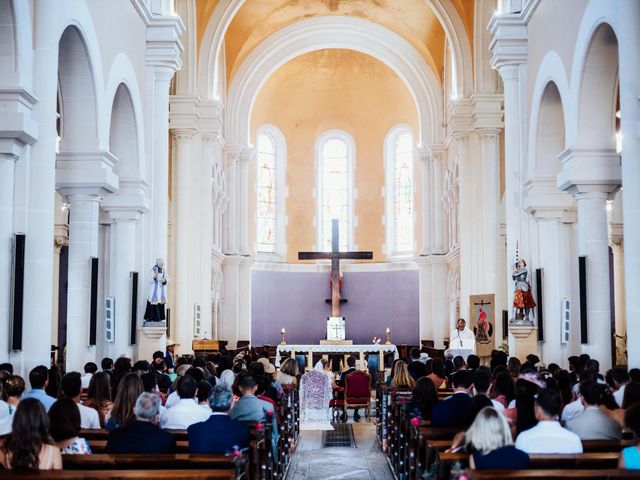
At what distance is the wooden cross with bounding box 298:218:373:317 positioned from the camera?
26.5m

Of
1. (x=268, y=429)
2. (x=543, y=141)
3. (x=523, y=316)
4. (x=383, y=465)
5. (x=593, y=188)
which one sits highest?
(x=543, y=141)

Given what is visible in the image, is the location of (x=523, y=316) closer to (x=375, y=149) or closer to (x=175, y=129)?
(x=175, y=129)

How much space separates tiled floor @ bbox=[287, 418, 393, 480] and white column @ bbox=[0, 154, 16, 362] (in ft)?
11.5

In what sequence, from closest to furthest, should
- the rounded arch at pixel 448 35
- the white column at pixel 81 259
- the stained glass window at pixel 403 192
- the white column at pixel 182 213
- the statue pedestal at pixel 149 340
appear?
the white column at pixel 81 259 → the statue pedestal at pixel 149 340 → the white column at pixel 182 213 → the rounded arch at pixel 448 35 → the stained glass window at pixel 403 192

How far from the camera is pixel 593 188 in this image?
40.7 feet

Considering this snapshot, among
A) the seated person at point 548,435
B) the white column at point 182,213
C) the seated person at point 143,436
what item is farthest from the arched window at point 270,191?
the seated person at point 548,435

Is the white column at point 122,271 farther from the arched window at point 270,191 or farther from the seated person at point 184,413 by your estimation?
the arched window at point 270,191

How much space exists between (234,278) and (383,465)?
17277 millimetres

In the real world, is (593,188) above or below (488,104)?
below

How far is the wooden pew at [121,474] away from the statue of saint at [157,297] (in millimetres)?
9780

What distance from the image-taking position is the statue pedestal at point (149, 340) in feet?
48.8

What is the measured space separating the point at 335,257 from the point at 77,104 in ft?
49.6

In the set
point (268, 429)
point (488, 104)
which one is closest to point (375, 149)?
point (488, 104)

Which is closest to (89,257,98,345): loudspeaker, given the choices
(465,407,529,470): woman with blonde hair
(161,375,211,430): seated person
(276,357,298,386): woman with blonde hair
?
(276,357,298,386): woman with blonde hair
